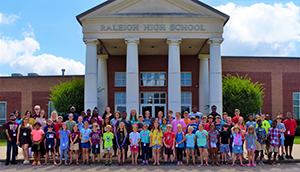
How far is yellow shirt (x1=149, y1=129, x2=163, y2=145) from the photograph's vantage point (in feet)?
32.6

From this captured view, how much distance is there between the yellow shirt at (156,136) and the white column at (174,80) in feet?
22.1

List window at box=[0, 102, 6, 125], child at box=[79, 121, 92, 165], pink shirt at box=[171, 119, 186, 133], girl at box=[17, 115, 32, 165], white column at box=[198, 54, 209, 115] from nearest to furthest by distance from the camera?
child at box=[79, 121, 92, 165]
girl at box=[17, 115, 32, 165]
pink shirt at box=[171, 119, 186, 133]
white column at box=[198, 54, 209, 115]
window at box=[0, 102, 6, 125]

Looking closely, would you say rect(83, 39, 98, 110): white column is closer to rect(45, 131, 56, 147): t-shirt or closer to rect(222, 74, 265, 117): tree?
rect(45, 131, 56, 147): t-shirt

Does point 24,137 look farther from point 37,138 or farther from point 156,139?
point 156,139

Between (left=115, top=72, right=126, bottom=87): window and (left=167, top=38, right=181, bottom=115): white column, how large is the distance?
7183 millimetres

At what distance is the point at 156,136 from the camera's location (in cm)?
999

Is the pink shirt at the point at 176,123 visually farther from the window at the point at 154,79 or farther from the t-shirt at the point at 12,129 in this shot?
the window at the point at 154,79

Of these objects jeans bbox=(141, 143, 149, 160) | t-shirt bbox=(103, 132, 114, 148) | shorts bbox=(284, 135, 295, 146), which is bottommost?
jeans bbox=(141, 143, 149, 160)

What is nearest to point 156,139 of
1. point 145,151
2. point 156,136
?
point 156,136

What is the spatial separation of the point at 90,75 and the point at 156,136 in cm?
863

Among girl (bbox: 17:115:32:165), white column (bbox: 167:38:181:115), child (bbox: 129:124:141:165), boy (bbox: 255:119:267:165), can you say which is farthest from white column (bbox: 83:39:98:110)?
boy (bbox: 255:119:267:165)

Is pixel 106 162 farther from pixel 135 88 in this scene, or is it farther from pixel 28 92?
pixel 28 92

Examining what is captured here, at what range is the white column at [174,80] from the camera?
658 inches

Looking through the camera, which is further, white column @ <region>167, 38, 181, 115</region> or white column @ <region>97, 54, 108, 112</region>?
white column @ <region>97, 54, 108, 112</region>
